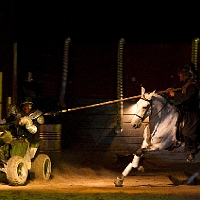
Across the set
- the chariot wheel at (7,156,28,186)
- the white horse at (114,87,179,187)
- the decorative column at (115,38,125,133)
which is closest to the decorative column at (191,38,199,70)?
the decorative column at (115,38,125,133)

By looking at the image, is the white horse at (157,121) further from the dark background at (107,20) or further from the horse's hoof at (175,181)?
the dark background at (107,20)

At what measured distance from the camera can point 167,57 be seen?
19.0 metres

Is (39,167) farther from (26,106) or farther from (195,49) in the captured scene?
(195,49)

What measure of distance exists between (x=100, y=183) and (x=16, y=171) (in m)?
2.08

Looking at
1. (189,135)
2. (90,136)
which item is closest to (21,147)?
(189,135)

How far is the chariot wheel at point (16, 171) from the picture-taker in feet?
44.5

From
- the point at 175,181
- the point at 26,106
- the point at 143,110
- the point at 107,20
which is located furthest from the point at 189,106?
the point at 107,20

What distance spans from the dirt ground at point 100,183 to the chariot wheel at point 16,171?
148mm

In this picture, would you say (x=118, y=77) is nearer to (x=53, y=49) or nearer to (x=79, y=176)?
(x=53, y=49)

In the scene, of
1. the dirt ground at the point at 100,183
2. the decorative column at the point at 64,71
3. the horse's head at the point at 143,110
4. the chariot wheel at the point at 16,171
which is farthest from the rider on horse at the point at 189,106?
the decorative column at the point at 64,71

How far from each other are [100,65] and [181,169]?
3901 millimetres

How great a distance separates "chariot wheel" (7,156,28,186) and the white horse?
7.31 feet

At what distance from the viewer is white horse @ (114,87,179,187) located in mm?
14109

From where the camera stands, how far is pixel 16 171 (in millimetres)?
13656
